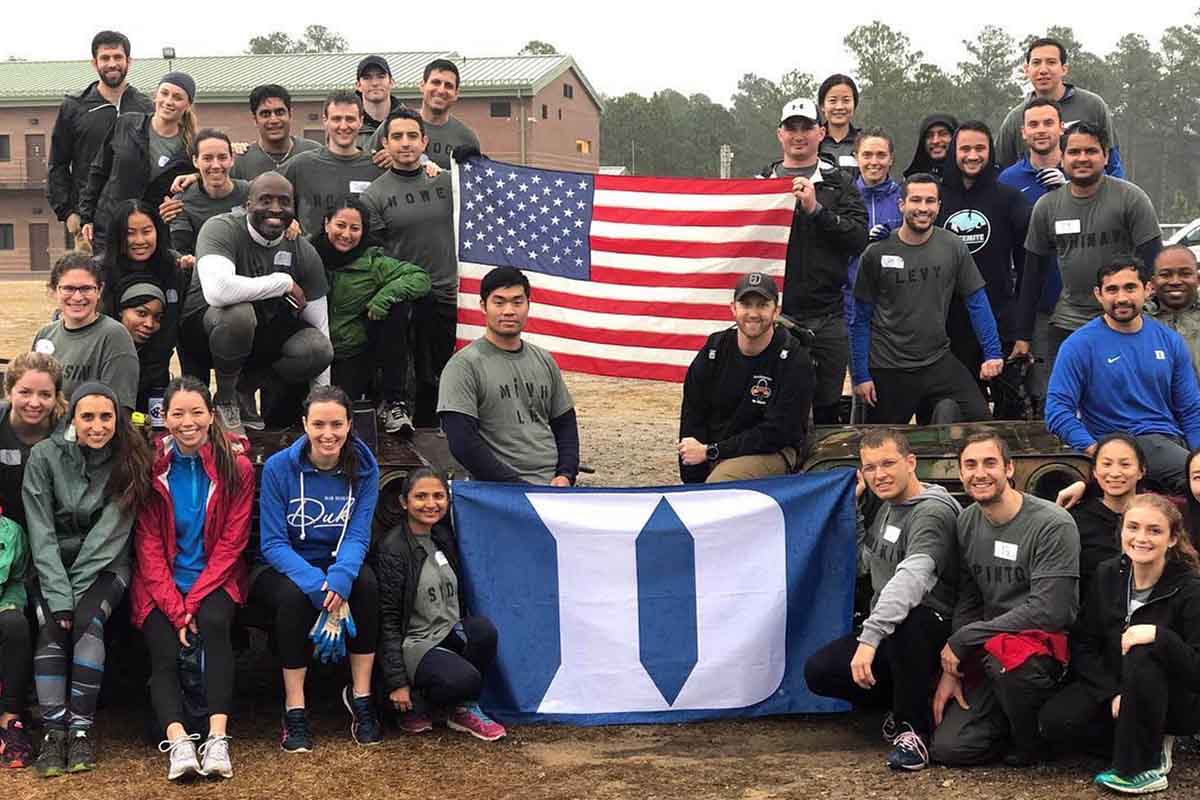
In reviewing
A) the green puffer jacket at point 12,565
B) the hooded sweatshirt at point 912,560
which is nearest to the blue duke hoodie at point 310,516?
the green puffer jacket at point 12,565

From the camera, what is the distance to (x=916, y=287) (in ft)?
28.1

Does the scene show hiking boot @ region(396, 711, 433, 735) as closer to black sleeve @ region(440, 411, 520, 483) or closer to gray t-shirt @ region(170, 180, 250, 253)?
black sleeve @ region(440, 411, 520, 483)

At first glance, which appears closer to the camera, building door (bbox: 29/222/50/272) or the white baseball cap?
the white baseball cap

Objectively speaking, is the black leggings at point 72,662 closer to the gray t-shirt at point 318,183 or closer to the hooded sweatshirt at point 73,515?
the hooded sweatshirt at point 73,515

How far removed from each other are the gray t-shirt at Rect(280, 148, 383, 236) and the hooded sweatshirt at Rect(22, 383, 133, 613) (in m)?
2.59

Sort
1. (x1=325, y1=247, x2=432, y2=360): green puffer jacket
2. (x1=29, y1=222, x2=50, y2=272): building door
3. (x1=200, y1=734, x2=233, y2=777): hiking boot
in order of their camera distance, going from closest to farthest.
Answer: (x1=200, y1=734, x2=233, y2=777): hiking boot
(x1=325, y1=247, x2=432, y2=360): green puffer jacket
(x1=29, y1=222, x2=50, y2=272): building door

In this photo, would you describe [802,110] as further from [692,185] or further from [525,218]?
[525,218]

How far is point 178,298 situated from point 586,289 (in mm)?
2449

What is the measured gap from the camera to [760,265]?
901 cm

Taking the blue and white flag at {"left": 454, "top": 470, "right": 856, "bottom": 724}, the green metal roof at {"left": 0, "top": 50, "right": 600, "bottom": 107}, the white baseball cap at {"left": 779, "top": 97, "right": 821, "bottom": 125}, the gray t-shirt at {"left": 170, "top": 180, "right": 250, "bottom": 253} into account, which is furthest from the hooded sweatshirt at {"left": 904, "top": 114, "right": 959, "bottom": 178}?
the green metal roof at {"left": 0, "top": 50, "right": 600, "bottom": 107}

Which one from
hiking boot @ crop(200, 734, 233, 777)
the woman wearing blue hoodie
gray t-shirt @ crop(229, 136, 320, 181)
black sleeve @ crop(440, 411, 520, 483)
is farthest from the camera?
gray t-shirt @ crop(229, 136, 320, 181)

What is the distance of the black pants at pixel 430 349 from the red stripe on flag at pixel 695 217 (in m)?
1.10

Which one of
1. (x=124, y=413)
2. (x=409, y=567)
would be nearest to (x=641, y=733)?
(x=409, y=567)

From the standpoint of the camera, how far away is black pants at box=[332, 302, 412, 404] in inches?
337
